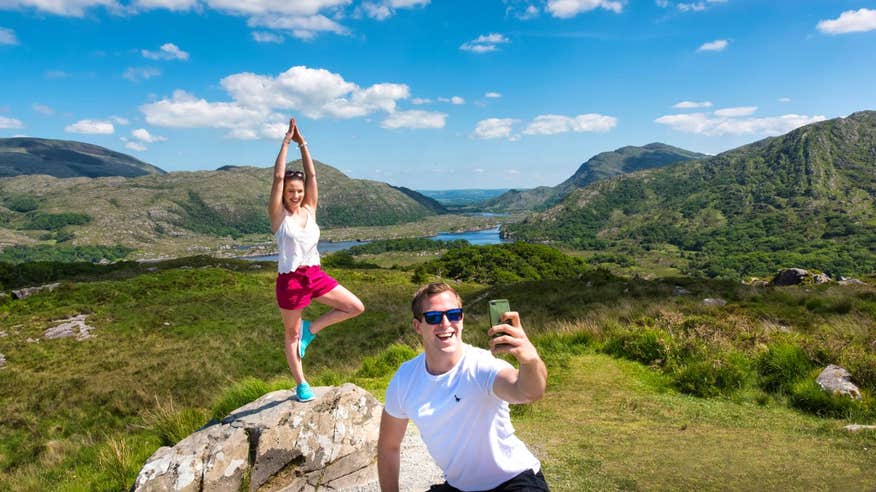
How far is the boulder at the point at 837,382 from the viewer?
22.6ft

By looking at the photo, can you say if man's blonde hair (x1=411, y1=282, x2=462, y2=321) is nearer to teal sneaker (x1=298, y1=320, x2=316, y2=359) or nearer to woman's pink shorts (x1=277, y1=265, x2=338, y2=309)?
woman's pink shorts (x1=277, y1=265, x2=338, y2=309)

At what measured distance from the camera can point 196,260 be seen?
158ft

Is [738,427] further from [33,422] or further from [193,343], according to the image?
[193,343]

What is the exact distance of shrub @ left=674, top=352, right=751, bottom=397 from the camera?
7.81m

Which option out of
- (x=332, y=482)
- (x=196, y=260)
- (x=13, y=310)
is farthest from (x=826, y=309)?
(x=196, y=260)

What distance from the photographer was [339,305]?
5.93 meters

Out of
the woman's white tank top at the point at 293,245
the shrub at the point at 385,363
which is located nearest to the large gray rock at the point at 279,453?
the woman's white tank top at the point at 293,245

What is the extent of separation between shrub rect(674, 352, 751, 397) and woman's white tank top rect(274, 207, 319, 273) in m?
7.00

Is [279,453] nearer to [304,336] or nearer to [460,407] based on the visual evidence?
[304,336]

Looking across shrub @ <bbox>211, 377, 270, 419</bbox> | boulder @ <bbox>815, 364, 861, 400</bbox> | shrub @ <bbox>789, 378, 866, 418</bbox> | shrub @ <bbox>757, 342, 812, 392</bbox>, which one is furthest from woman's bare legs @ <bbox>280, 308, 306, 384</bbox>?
boulder @ <bbox>815, 364, 861, 400</bbox>

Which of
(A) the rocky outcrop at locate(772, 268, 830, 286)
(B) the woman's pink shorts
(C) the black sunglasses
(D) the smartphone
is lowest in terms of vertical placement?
(A) the rocky outcrop at locate(772, 268, 830, 286)

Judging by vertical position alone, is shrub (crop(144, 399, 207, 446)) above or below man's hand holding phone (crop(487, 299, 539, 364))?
below

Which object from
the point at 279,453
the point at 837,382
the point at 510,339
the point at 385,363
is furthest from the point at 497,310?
the point at 385,363

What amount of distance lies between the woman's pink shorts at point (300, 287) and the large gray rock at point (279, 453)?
1.61 metres
